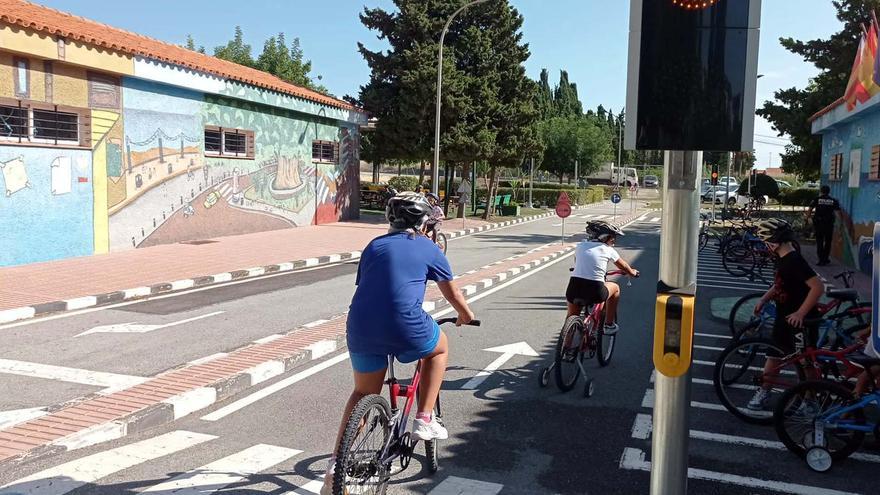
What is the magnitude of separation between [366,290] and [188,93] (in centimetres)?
1677

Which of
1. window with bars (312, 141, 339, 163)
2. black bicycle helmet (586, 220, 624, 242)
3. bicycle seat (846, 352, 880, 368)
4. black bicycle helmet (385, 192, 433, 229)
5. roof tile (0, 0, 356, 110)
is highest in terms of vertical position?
roof tile (0, 0, 356, 110)

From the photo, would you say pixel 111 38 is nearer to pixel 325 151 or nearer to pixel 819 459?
pixel 325 151

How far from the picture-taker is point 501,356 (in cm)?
793

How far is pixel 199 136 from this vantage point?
1931 cm

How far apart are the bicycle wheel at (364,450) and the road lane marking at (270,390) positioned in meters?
2.26

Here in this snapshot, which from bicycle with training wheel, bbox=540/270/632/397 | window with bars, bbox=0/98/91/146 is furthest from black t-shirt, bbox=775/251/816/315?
window with bars, bbox=0/98/91/146

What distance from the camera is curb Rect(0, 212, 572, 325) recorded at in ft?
31.4

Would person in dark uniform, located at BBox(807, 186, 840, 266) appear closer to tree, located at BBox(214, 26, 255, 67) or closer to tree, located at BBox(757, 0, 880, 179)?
tree, located at BBox(757, 0, 880, 179)

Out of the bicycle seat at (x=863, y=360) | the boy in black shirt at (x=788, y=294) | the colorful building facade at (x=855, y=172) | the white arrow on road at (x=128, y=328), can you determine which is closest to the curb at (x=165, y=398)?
the white arrow on road at (x=128, y=328)

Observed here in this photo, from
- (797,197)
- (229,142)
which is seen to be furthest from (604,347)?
(797,197)

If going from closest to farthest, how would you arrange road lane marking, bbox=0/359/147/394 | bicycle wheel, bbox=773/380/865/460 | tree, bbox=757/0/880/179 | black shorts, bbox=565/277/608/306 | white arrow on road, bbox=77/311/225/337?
bicycle wheel, bbox=773/380/865/460 → road lane marking, bbox=0/359/147/394 → black shorts, bbox=565/277/608/306 → white arrow on road, bbox=77/311/225/337 → tree, bbox=757/0/880/179

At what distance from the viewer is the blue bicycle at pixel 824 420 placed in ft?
16.2

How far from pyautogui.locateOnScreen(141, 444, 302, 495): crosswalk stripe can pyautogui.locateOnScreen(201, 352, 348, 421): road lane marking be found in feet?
2.96

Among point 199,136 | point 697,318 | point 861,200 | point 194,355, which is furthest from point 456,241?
point 194,355
